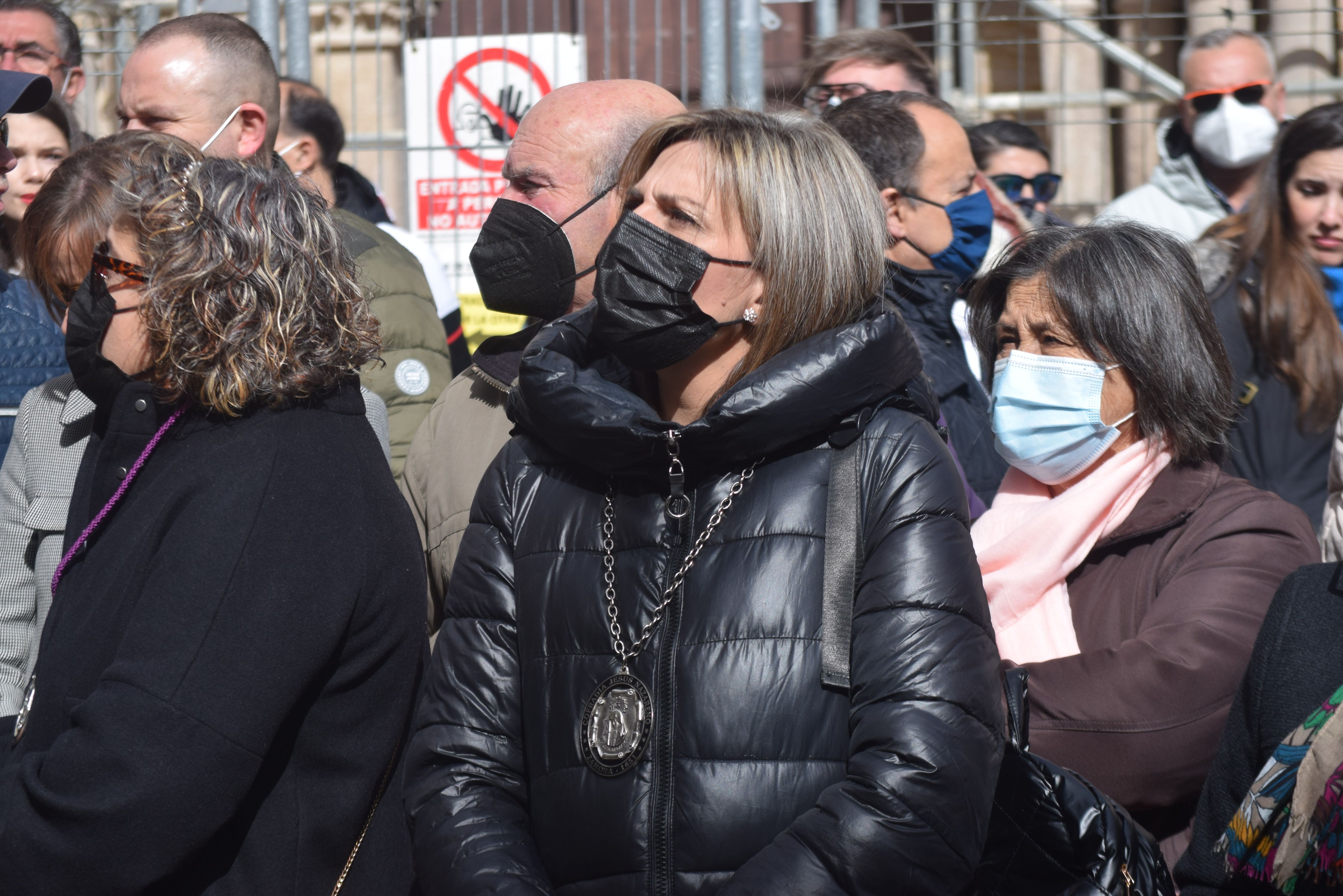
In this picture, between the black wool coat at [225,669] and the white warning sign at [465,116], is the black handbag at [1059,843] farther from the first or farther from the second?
the white warning sign at [465,116]

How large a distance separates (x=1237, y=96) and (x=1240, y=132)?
0.17 metres

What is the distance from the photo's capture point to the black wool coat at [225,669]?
205 cm

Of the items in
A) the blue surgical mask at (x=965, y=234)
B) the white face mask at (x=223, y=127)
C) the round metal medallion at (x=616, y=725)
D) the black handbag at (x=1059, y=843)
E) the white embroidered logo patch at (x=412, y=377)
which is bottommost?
the black handbag at (x=1059, y=843)

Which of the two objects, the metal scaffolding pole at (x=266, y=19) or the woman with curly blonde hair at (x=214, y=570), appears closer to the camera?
the woman with curly blonde hair at (x=214, y=570)

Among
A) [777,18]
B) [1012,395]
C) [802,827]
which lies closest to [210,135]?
[777,18]

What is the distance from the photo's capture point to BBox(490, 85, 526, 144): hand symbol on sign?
548cm

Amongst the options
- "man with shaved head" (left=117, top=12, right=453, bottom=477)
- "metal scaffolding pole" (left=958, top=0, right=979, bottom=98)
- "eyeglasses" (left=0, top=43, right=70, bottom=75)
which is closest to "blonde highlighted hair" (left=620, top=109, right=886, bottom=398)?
"man with shaved head" (left=117, top=12, right=453, bottom=477)

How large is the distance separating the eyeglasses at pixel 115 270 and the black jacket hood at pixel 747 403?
2.43 feet

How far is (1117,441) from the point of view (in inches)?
114

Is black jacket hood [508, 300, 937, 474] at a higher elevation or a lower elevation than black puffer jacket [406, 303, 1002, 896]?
higher

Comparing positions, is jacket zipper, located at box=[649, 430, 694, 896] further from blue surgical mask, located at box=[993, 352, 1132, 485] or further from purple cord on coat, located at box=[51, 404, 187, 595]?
blue surgical mask, located at box=[993, 352, 1132, 485]

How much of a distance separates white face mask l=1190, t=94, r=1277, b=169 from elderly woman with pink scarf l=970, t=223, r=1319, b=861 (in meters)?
2.55

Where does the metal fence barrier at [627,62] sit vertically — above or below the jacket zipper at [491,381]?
above

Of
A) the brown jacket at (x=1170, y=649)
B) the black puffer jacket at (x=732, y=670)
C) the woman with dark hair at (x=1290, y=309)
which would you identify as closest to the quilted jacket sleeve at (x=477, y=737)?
the black puffer jacket at (x=732, y=670)
